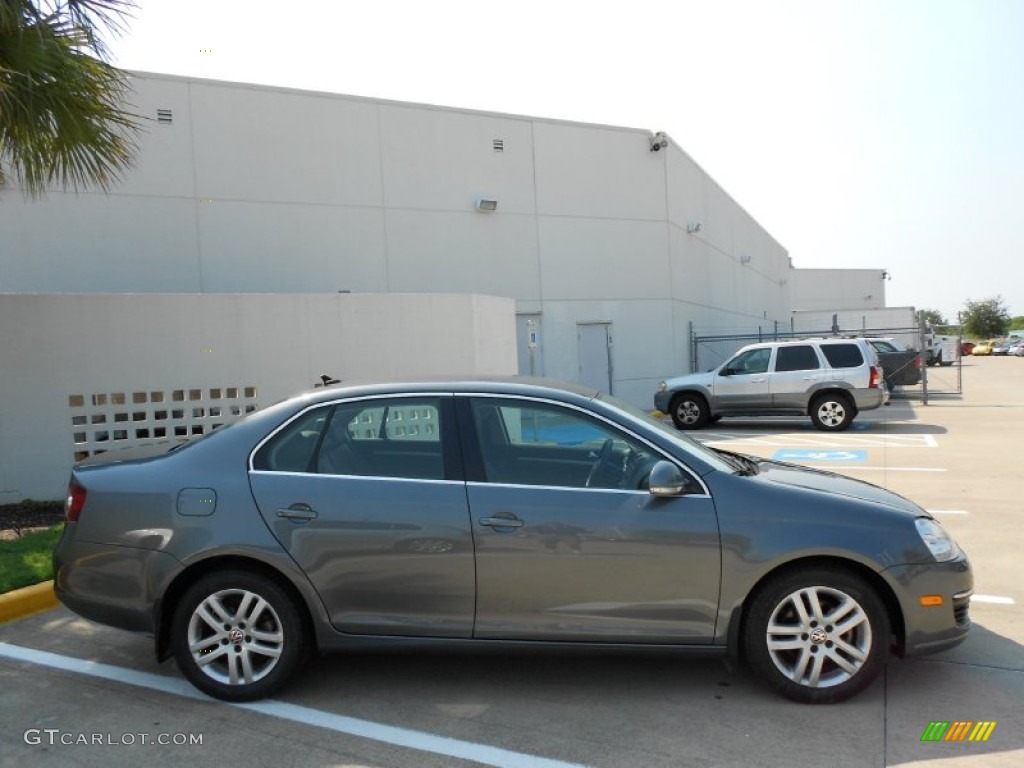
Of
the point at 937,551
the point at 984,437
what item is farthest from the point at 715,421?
the point at 937,551

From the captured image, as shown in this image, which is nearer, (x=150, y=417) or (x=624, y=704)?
(x=624, y=704)

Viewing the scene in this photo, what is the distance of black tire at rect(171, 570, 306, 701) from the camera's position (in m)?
3.99

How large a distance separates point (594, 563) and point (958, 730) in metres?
1.78

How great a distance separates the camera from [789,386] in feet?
51.8

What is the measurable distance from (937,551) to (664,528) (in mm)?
1340

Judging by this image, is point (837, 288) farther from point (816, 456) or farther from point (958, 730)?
point (958, 730)

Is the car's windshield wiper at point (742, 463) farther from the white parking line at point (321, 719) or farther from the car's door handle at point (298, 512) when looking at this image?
the car's door handle at point (298, 512)

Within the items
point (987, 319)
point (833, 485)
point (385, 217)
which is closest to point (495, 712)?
point (833, 485)

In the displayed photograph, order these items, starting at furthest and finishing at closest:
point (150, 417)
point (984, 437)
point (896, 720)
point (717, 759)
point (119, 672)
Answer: point (984, 437)
point (150, 417)
point (119, 672)
point (896, 720)
point (717, 759)

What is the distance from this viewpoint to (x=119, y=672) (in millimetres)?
4480

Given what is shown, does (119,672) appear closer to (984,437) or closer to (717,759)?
(717,759)

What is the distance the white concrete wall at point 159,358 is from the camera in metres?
8.85

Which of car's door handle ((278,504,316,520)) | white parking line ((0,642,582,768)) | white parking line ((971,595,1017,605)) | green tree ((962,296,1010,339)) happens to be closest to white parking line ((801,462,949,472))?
white parking line ((971,595,1017,605))

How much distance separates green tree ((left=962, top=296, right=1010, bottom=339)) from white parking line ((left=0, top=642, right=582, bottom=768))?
11275 cm
